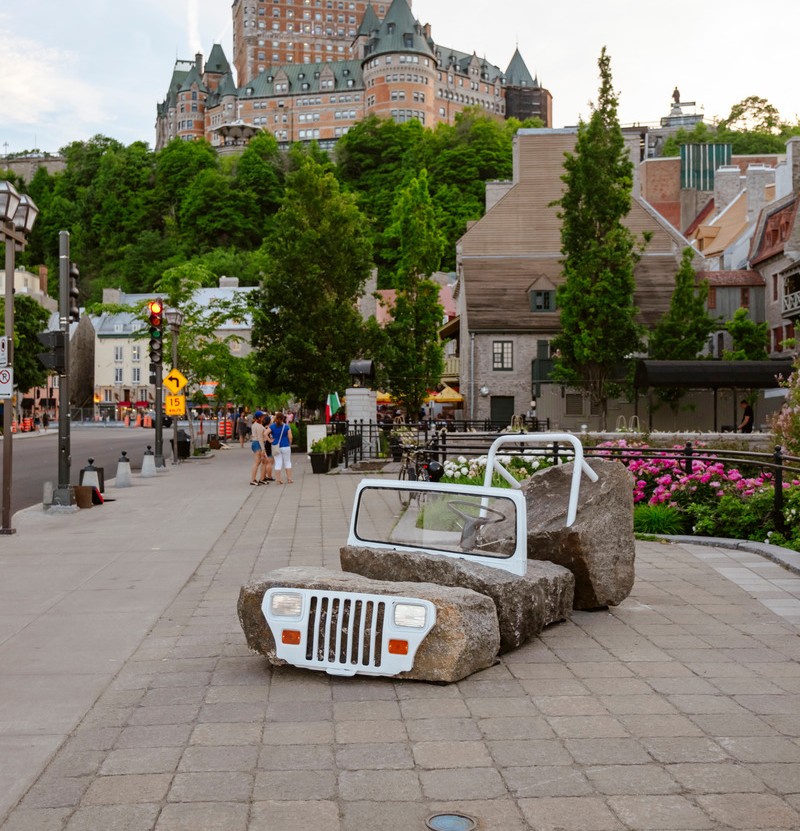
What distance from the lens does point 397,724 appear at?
19.5 feet

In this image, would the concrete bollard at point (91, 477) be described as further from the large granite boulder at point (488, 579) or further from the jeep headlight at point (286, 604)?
the jeep headlight at point (286, 604)

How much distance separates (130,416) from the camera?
9850cm

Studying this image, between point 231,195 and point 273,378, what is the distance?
88.3m

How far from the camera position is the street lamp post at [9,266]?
15.3m

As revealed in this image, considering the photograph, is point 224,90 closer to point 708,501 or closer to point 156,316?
point 156,316

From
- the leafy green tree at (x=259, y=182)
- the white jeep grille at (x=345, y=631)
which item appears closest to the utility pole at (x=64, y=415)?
the white jeep grille at (x=345, y=631)

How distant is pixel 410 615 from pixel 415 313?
41819 mm

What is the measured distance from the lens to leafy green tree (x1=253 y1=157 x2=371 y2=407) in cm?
4681

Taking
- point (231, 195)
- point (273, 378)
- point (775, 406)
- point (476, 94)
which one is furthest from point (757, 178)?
point (476, 94)

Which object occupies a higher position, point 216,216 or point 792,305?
point 216,216

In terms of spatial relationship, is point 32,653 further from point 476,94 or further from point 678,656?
point 476,94

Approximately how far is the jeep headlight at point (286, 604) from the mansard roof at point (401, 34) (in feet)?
570

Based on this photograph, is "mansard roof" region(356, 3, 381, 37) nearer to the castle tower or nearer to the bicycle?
the castle tower

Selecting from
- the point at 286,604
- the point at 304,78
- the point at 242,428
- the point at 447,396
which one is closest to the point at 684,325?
the point at 447,396
